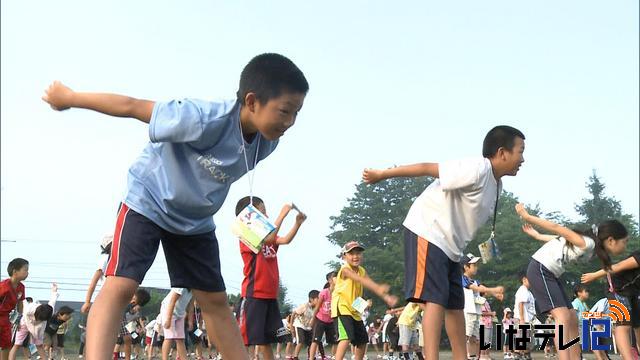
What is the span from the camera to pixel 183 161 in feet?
12.8

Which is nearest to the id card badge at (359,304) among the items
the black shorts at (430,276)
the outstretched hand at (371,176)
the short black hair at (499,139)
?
the black shorts at (430,276)

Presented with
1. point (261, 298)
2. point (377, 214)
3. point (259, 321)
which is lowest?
point (259, 321)

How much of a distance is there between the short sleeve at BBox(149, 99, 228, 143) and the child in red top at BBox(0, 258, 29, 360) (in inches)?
Answer: 289

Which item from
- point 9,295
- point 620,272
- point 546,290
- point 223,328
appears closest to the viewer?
point 223,328

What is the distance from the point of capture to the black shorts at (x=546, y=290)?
802cm

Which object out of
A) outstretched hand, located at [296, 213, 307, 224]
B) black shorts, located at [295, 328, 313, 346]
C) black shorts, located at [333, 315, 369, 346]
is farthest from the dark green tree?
outstretched hand, located at [296, 213, 307, 224]

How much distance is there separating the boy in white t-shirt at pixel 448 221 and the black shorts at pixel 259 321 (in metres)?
2.51

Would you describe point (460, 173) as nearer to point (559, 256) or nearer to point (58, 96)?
point (58, 96)

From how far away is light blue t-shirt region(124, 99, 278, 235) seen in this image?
149 inches

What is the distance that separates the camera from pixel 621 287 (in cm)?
897

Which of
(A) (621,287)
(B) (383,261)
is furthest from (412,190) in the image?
(A) (621,287)

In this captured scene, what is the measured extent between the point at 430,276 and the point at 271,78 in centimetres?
245

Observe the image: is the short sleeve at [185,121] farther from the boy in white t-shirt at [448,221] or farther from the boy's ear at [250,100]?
the boy in white t-shirt at [448,221]

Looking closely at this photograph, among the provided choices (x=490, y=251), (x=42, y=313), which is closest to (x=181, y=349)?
(x=42, y=313)
